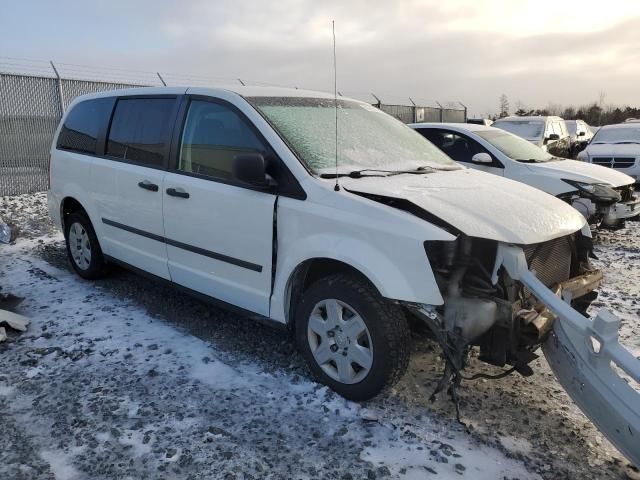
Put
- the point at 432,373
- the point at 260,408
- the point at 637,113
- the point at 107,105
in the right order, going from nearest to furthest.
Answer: the point at 260,408 < the point at 432,373 < the point at 107,105 < the point at 637,113

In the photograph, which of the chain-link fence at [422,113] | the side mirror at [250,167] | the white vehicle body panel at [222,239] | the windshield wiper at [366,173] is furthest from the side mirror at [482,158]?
the chain-link fence at [422,113]

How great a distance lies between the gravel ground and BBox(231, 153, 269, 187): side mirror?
130 centimetres

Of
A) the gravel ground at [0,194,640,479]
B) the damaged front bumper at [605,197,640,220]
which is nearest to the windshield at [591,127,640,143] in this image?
the damaged front bumper at [605,197,640,220]

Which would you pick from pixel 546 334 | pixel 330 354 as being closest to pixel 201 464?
pixel 330 354

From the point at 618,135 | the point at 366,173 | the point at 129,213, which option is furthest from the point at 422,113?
the point at 366,173

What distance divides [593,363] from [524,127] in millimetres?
11561

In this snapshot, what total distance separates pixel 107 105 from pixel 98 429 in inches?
122

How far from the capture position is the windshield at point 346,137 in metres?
3.48

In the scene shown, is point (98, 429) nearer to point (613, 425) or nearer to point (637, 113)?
point (613, 425)

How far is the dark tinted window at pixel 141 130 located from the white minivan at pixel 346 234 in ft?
0.05

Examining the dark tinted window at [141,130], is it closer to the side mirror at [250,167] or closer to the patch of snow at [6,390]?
the side mirror at [250,167]

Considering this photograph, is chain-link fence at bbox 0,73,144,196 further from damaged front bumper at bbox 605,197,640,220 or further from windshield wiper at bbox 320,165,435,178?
damaged front bumper at bbox 605,197,640,220

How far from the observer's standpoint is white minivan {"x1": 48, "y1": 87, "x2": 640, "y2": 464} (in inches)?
111

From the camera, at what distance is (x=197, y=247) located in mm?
3850
